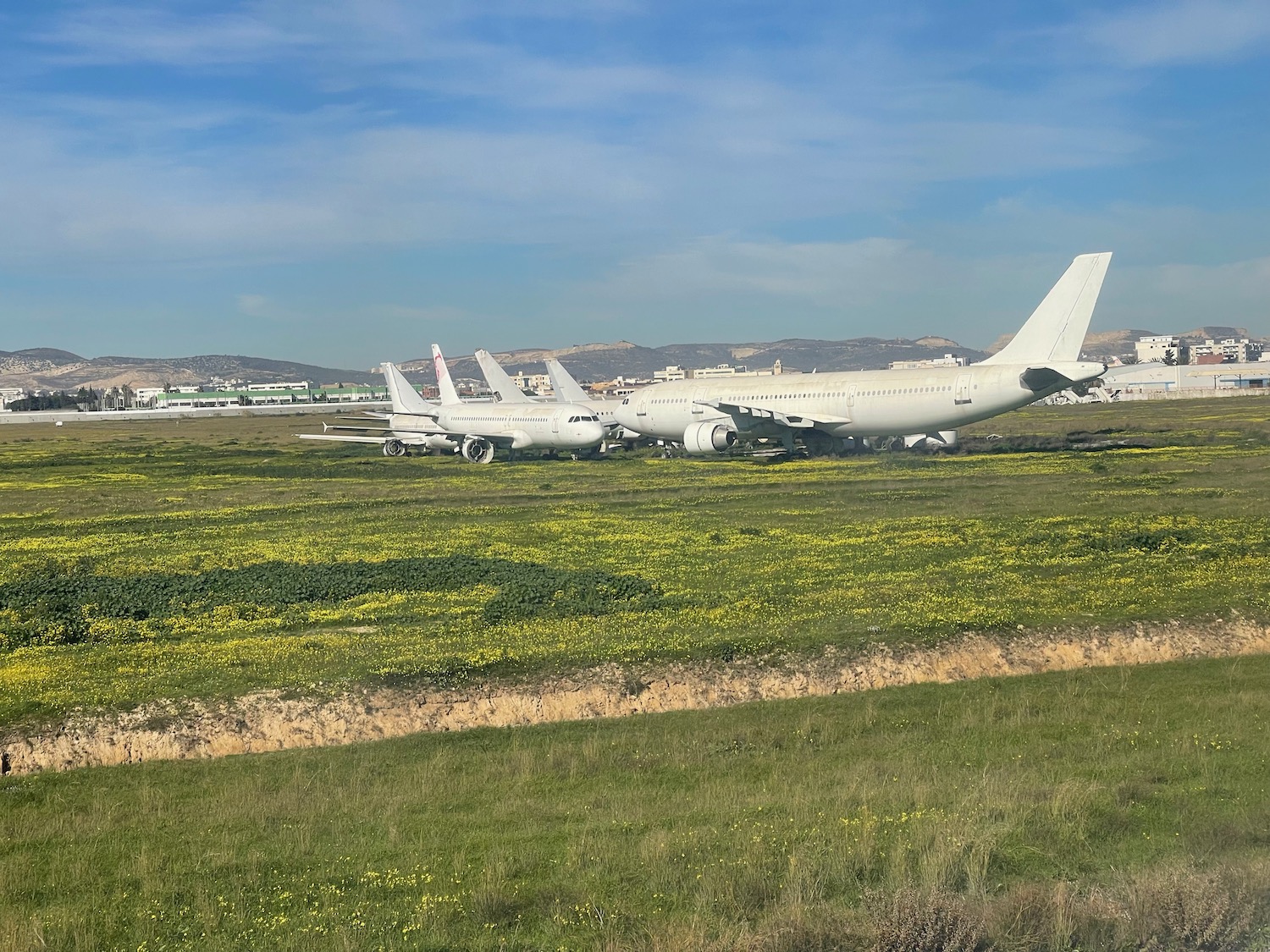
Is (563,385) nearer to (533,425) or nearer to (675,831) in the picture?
(533,425)

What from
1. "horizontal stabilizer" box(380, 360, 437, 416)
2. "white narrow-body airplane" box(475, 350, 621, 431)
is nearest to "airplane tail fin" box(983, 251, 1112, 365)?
"white narrow-body airplane" box(475, 350, 621, 431)

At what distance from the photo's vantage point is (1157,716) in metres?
13.8

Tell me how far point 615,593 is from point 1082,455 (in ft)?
119

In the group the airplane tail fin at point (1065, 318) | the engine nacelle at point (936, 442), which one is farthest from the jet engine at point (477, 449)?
the airplane tail fin at point (1065, 318)

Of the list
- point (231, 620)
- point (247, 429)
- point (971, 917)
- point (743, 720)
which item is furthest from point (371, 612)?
point (247, 429)

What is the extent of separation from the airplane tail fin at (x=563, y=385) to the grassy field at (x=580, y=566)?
94.8ft

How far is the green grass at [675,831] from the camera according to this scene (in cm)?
860

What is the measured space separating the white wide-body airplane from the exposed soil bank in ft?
106

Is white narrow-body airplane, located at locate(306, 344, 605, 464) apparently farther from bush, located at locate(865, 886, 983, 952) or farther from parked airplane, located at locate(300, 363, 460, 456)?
bush, located at locate(865, 886, 983, 952)

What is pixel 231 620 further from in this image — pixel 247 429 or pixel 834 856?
pixel 247 429

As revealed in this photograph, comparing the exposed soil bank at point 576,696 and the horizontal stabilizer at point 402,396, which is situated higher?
the horizontal stabilizer at point 402,396

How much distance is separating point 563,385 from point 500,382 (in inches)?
236

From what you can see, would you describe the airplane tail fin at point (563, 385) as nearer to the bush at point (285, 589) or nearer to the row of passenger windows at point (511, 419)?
the row of passenger windows at point (511, 419)

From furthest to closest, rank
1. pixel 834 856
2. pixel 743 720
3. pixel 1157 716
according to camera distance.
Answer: pixel 743 720, pixel 1157 716, pixel 834 856
